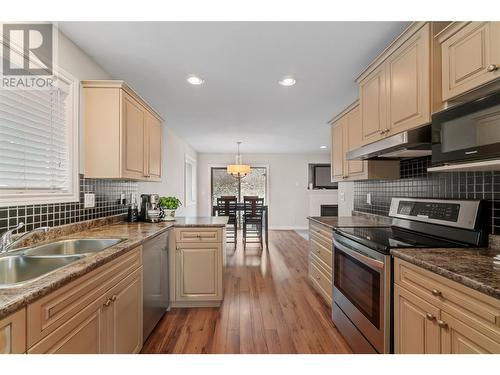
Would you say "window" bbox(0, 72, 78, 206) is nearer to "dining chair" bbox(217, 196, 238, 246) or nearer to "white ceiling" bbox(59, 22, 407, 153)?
"white ceiling" bbox(59, 22, 407, 153)

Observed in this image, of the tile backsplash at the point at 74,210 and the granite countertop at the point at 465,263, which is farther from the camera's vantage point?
the tile backsplash at the point at 74,210

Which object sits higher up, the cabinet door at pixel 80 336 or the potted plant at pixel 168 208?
the potted plant at pixel 168 208

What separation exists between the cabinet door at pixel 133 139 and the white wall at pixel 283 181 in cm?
491

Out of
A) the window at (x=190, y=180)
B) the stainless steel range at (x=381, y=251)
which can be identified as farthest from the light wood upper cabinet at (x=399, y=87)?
the window at (x=190, y=180)

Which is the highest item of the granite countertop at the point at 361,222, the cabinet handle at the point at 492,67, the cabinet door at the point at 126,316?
the cabinet handle at the point at 492,67

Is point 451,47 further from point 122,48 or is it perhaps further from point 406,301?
point 122,48

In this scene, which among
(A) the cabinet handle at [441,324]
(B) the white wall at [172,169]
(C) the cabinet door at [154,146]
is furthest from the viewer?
(B) the white wall at [172,169]

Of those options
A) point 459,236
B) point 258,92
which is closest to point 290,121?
point 258,92

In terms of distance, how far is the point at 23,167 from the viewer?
4.93ft

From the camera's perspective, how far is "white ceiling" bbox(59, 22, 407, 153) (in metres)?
1.69

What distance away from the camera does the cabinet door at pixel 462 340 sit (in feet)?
2.77

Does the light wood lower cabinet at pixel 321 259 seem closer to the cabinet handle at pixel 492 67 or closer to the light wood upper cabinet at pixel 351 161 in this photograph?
the light wood upper cabinet at pixel 351 161

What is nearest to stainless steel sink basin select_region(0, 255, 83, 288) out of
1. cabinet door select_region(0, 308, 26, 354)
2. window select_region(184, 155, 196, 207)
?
cabinet door select_region(0, 308, 26, 354)

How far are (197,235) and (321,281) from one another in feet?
4.66
